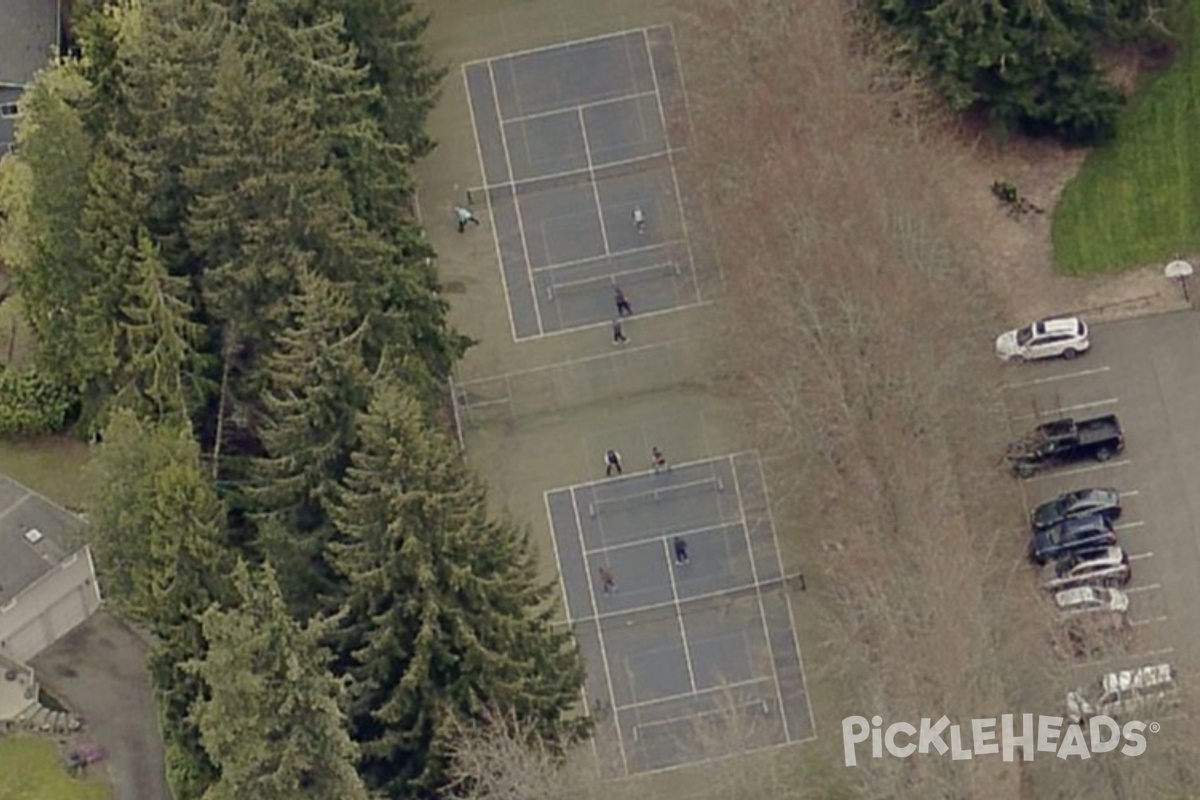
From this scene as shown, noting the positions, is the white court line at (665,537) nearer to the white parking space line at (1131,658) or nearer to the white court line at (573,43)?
the white parking space line at (1131,658)

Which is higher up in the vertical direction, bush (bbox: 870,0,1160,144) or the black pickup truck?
bush (bbox: 870,0,1160,144)

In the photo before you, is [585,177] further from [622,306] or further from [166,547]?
[166,547]

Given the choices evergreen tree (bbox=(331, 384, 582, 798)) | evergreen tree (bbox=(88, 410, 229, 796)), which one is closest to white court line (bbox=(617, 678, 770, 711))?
evergreen tree (bbox=(331, 384, 582, 798))

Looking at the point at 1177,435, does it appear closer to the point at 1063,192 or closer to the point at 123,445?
the point at 1063,192

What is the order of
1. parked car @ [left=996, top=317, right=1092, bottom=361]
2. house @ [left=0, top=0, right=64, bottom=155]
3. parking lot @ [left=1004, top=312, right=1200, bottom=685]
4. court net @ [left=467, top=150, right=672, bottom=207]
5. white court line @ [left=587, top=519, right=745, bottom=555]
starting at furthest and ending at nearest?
house @ [left=0, top=0, right=64, bottom=155]
court net @ [left=467, top=150, right=672, bottom=207]
parked car @ [left=996, top=317, right=1092, bottom=361]
white court line @ [left=587, top=519, right=745, bottom=555]
parking lot @ [left=1004, top=312, right=1200, bottom=685]

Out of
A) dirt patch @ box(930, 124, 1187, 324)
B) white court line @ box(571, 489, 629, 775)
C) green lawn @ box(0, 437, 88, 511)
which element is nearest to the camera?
white court line @ box(571, 489, 629, 775)

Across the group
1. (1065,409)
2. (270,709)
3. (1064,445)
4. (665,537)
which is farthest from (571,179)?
(270,709)

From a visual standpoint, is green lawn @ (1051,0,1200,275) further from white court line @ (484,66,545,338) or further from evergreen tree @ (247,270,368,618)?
evergreen tree @ (247,270,368,618)
